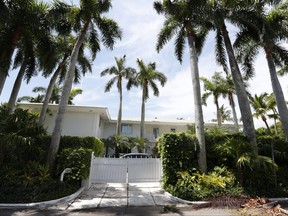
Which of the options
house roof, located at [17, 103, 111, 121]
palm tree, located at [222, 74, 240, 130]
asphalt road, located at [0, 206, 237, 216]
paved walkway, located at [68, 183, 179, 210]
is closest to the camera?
asphalt road, located at [0, 206, 237, 216]

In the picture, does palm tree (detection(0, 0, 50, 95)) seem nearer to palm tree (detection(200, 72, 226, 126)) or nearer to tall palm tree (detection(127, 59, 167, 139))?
tall palm tree (detection(127, 59, 167, 139))

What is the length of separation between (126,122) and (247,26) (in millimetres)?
18765

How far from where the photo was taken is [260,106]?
26406 millimetres

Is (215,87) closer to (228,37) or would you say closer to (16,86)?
(228,37)

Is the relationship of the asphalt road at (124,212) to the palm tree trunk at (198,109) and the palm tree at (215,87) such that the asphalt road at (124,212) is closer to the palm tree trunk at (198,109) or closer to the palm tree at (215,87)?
the palm tree trunk at (198,109)

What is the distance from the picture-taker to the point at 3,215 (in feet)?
20.0

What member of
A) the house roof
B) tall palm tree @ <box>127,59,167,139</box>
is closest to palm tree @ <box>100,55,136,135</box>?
tall palm tree @ <box>127,59,167,139</box>

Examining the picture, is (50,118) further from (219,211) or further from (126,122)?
(219,211)

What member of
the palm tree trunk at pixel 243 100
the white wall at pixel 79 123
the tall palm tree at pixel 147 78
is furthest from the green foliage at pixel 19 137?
the tall palm tree at pixel 147 78

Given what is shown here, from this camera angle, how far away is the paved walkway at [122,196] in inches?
294

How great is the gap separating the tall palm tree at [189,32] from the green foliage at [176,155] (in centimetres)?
46

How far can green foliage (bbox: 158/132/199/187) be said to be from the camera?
918 centimetres

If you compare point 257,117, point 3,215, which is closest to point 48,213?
point 3,215

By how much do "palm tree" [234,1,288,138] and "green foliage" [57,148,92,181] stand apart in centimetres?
1162
